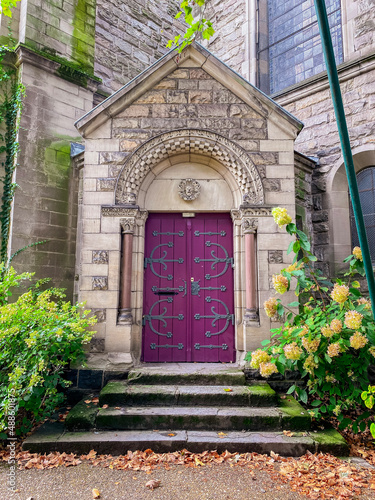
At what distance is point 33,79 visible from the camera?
647 cm

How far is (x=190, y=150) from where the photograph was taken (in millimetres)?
5262

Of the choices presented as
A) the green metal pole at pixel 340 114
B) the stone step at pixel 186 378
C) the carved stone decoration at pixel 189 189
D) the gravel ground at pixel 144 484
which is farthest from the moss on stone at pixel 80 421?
the carved stone decoration at pixel 189 189

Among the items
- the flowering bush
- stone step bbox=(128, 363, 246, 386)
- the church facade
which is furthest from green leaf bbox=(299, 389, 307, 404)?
the church facade

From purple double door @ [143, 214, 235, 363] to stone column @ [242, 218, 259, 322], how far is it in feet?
1.28

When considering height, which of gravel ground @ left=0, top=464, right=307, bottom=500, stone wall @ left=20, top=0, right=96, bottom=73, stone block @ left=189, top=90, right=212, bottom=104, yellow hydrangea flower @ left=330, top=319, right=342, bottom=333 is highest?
stone wall @ left=20, top=0, right=96, bottom=73

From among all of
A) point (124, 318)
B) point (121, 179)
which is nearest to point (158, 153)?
point (121, 179)

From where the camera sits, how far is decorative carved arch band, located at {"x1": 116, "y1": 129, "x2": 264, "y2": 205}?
5.06 m

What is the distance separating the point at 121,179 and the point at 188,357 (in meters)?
2.68

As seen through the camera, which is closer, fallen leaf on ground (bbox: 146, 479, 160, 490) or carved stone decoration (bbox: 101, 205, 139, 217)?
fallen leaf on ground (bbox: 146, 479, 160, 490)

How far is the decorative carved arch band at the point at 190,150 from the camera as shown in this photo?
5.06 meters

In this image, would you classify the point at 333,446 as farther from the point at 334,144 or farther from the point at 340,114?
the point at 334,144

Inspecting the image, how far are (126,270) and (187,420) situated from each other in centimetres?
208

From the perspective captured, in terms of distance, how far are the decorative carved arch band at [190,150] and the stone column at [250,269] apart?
343mm

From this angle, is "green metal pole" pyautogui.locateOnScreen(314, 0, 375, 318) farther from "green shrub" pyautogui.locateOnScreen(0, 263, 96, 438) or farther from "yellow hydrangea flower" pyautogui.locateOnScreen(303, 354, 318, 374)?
"green shrub" pyautogui.locateOnScreen(0, 263, 96, 438)
